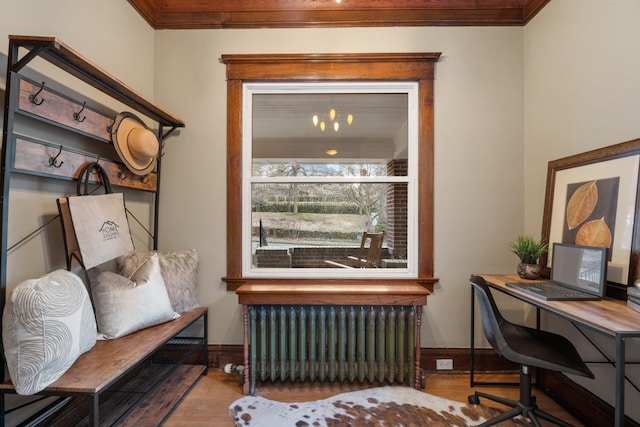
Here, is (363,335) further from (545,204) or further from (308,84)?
(308,84)

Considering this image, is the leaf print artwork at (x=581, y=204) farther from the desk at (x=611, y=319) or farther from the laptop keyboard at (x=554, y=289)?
the desk at (x=611, y=319)

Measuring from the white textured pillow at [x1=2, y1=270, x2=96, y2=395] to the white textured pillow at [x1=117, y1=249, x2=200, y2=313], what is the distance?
2.47 feet

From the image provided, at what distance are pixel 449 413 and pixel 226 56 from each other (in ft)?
10.6

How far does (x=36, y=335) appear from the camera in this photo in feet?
3.91

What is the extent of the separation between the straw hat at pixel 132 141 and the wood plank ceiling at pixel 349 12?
3.63ft

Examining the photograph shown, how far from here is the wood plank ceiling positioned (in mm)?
2465

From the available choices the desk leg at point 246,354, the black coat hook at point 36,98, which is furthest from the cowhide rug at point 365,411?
the black coat hook at point 36,98

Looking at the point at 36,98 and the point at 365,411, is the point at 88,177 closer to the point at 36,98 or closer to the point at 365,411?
the point at 36,98

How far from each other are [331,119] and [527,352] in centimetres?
223

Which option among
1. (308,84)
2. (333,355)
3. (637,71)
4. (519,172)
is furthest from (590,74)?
(333,355)

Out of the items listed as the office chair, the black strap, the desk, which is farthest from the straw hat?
the desk

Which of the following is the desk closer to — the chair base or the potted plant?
the potted plant

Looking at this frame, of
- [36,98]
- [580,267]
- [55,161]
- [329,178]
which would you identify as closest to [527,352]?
[580,267]

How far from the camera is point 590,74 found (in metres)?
1.89
